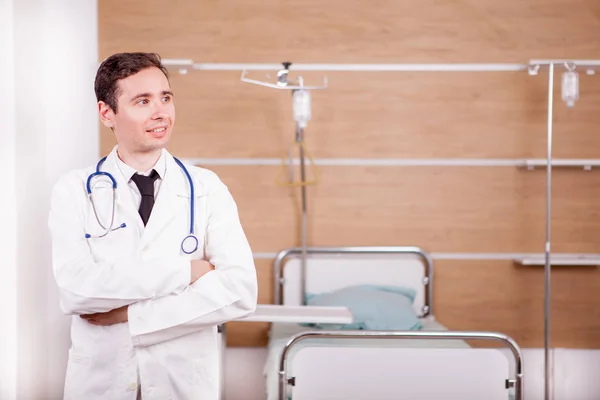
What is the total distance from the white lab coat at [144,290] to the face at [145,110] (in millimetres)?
157

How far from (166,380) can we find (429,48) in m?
2.62

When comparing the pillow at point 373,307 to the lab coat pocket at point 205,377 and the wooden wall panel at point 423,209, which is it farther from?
the lab coat pocket at point 205,377

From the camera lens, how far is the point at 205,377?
5.76ft

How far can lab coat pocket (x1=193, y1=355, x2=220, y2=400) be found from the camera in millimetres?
1743

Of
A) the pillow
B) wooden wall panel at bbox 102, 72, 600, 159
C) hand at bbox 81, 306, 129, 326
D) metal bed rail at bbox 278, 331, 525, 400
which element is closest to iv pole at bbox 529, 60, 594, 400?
wooden wall panel at bbox 102, 72, 600, 159

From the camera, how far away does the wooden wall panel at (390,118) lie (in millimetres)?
3824

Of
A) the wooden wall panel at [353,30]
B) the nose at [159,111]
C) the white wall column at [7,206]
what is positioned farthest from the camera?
the wooden wall panel at [353,30]

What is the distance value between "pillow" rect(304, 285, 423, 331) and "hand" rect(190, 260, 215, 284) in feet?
5.15

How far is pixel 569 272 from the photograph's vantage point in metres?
3.87

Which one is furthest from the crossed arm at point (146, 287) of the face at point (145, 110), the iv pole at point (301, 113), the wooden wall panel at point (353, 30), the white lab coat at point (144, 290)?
the wooden wall panel at point (353, 30)

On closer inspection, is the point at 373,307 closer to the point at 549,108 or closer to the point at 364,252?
the point at 364,252

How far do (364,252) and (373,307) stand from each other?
1.72 feet

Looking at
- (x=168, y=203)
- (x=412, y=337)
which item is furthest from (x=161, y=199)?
(x=412, y=337)

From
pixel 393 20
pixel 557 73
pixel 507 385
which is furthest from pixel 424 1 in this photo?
pixel 507 385
